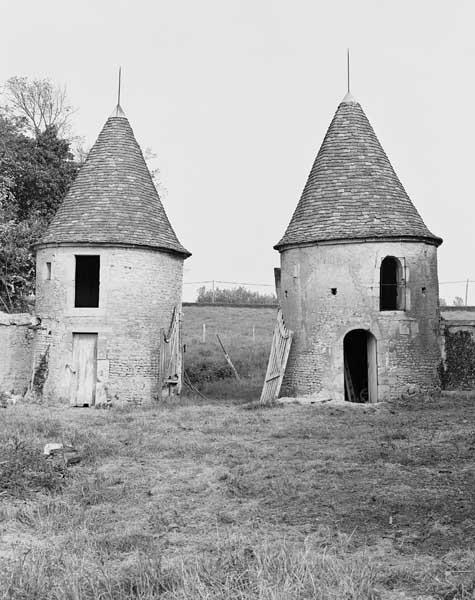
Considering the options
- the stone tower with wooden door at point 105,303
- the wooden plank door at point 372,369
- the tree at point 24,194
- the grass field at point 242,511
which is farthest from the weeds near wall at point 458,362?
the tree at point 24,194

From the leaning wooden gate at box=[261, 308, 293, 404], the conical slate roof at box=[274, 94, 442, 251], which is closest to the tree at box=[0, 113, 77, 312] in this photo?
the conical slate roof at box=[274, 94, 442, 251]

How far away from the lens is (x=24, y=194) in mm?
25062

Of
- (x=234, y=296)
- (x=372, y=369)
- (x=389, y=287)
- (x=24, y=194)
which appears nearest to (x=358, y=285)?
(x=372, y=369)

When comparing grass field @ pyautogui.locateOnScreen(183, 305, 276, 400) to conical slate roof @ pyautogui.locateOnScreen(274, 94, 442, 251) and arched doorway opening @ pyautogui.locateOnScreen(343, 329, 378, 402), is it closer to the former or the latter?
arched doorway opening @ pyautogui.locateOnScreen(343, 329, 378, 402)

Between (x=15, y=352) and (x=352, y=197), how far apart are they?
9.85 meters

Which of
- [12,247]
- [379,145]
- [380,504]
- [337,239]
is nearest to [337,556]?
[380,504]

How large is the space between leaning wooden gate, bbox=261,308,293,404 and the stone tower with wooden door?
9.45 ft

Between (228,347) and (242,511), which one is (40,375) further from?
(242,511)

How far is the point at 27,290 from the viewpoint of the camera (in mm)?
25031

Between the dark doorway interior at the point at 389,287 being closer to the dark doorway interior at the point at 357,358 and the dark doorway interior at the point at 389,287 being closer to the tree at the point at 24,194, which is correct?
the dark doorway interior at the point at 357,358

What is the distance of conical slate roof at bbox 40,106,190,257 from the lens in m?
17.6

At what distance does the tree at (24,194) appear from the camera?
76.5 ft

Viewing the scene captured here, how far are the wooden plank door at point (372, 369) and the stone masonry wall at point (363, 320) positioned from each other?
0.13m

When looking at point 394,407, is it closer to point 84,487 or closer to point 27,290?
point 84,487
